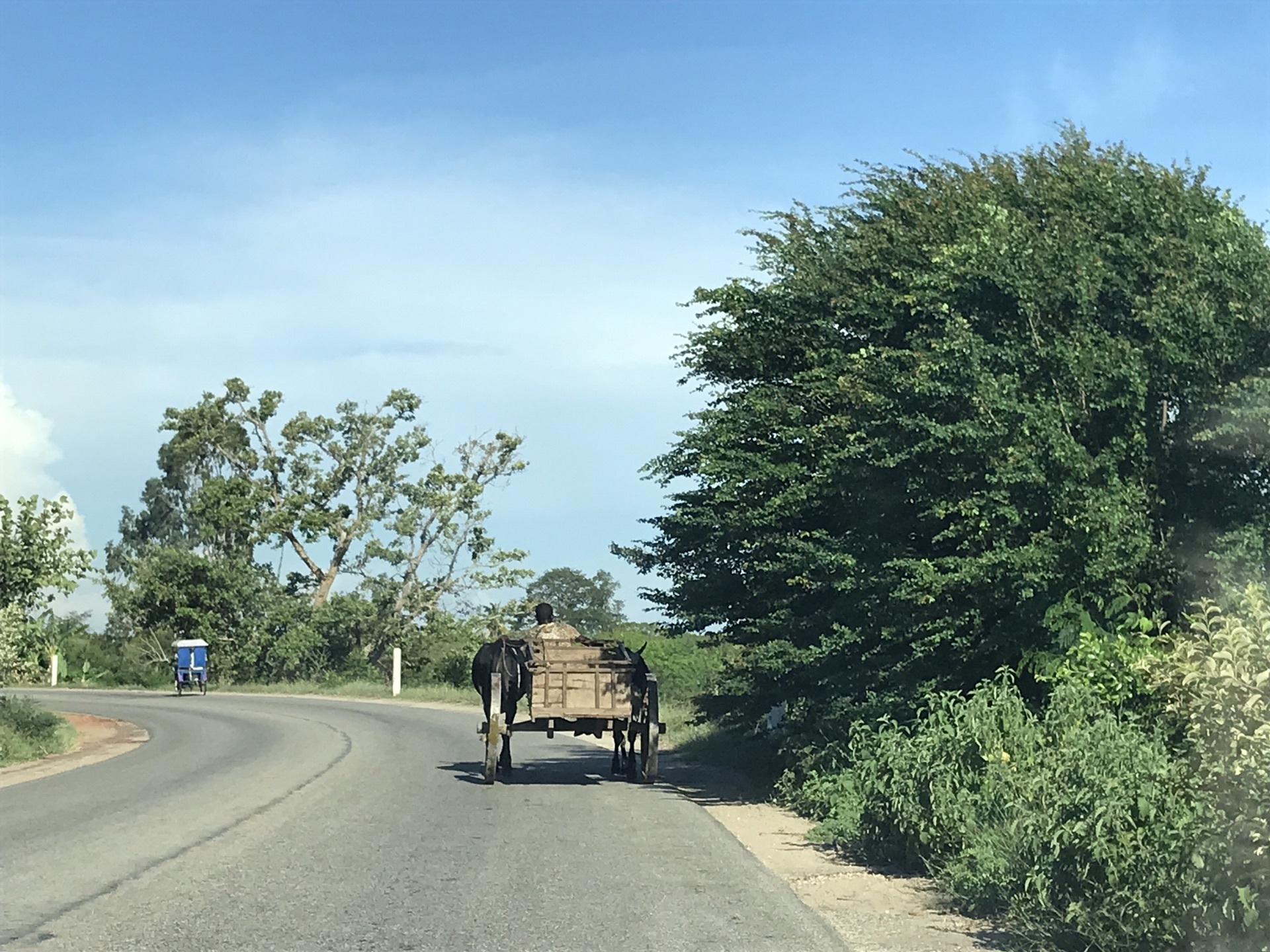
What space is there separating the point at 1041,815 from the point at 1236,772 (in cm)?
246

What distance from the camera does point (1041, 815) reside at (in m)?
8.98

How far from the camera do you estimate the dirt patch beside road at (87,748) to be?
2169cm

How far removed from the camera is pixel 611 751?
26.8m

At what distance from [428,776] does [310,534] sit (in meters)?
46.6

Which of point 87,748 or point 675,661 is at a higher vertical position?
point 675,661

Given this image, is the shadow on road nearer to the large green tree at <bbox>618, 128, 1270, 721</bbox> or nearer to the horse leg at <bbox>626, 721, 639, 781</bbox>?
the horse leg at <bbox>626, 721, 639, 781</bbox>

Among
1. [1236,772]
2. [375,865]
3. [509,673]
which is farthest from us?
[509,673]

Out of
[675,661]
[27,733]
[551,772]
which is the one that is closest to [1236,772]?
[551,772]

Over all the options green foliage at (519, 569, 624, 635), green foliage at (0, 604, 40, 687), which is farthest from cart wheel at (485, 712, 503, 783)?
green foliage at (519, 569, 624, 635)

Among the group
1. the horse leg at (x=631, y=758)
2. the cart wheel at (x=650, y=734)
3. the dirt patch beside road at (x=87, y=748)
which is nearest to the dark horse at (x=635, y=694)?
the horse leg at (x=631, y=758)

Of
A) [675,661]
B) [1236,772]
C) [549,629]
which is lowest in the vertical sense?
[1236,772]

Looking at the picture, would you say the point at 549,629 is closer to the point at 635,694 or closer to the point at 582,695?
the point at 582,695

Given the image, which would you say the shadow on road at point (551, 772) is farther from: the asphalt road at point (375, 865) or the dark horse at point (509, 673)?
the dark horse at point (509, 673)

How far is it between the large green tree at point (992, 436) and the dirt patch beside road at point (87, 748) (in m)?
11.5
